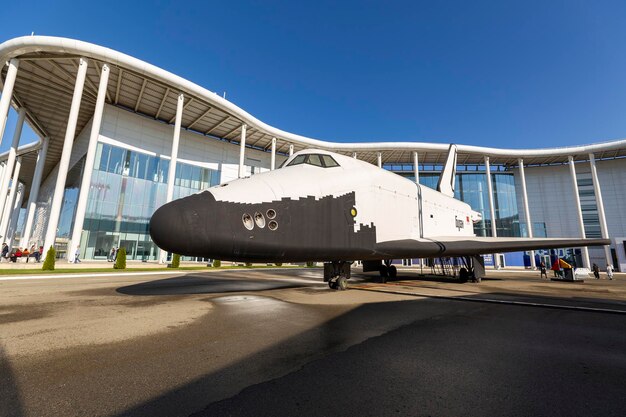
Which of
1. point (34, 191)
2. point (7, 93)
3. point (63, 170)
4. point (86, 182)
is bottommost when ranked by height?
point (86, 182)

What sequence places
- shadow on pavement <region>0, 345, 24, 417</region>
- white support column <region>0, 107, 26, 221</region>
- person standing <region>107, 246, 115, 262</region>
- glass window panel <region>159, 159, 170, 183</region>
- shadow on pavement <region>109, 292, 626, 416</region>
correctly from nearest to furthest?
shadow on pavement <region>0, 345, 24, 417</region> → shadow on pavement <region>109, 292, 626, 416</region> → white support column <region>0, 107, 26, 221</region> → person standing <region>107, 246, 115, 262</region> → glass window panel <region>159, 159, 170, 183</region>

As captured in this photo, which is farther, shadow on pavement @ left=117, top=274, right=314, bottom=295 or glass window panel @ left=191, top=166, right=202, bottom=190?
glass window panel @ left=191, top=166, right=202, bottom=190

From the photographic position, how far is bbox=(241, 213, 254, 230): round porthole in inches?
208

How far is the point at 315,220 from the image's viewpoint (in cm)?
656

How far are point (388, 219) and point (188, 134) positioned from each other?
124 feet

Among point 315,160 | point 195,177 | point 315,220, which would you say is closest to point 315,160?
point 315,160

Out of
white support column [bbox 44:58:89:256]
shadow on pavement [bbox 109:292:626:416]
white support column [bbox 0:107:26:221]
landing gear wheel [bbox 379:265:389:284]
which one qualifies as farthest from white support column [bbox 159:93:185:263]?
shadow on pavement [bbox 109:292:626:416]

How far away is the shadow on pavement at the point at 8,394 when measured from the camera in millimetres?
1853

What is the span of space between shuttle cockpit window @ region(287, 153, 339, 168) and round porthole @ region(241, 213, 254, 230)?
2.79 metres

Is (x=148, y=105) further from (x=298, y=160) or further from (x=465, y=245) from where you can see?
(x=465, y=245)

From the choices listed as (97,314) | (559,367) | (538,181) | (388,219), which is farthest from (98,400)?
(538,181)

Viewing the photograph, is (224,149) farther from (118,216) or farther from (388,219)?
(388,219)

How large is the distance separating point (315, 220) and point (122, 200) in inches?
1342

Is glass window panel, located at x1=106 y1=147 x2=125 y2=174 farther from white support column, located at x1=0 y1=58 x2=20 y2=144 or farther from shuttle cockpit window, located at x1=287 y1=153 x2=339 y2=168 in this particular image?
shuttle cockpit window, located at x1=287 y1=153 x2=339 y2=168
